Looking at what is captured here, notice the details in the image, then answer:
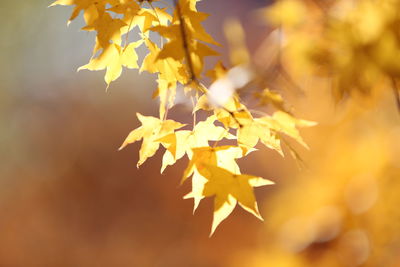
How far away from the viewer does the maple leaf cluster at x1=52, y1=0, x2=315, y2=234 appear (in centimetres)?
56

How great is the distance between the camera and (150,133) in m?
0.68

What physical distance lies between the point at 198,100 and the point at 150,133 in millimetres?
116

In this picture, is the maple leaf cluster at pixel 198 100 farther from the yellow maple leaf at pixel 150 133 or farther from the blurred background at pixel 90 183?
the blurred background at pixel 90 183

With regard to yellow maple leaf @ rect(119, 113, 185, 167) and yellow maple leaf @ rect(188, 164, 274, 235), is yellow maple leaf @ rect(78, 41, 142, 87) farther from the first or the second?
yellow maple leaf @ rect(188, 164, 274, 235)

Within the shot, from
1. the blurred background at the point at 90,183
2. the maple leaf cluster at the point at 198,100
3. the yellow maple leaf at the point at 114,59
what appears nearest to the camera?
the maple leaf cluster at the point at 198,100

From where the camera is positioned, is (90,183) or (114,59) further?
(90,183)

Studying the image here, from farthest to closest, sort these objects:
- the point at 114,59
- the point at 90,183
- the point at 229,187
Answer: the point at 90,183
the point at 114,59
the point at 229,187

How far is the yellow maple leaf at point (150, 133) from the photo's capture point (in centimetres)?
65

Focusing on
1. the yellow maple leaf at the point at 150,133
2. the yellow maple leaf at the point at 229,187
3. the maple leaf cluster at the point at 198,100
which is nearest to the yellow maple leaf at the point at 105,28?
the maple leaf cluster at the point at 198,100

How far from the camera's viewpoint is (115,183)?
237 inches

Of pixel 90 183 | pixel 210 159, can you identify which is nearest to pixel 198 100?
pixel 210 159

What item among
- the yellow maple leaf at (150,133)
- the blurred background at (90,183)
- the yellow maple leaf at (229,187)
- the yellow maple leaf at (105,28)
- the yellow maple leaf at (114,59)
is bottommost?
the blurred background at (90,183)

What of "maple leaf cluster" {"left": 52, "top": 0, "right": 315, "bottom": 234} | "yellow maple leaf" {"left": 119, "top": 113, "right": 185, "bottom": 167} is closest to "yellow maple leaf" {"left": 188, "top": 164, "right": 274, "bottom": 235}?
"maple leaf cluster" {"left": 52, "top": 0, "right": 315, "bottom": 234}

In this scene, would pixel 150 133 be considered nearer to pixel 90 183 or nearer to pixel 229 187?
pixel 229 187
